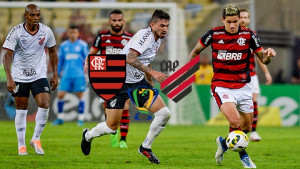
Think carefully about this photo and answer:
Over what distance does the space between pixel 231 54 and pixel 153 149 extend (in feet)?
8.75

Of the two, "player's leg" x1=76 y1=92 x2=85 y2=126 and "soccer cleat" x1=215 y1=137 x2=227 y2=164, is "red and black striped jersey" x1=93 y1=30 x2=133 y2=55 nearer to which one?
"soccer cleat" x1=215 y1=137 x2=227 y2=164

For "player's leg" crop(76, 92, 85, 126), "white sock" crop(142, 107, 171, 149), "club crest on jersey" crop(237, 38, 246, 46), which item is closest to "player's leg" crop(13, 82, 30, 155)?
"white sock" crop(142, 107, 171, 149)

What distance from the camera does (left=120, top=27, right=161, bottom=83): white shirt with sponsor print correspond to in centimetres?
864

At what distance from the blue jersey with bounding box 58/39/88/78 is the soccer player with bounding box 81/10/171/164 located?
7.51 meters

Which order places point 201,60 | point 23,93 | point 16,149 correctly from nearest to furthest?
point 23,93 < point 16,149 < point 201,60

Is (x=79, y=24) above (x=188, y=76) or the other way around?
above

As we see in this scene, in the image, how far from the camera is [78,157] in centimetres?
935

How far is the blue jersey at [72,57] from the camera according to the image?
650 inches

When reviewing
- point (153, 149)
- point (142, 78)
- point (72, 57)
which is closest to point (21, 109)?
point (142, 78)

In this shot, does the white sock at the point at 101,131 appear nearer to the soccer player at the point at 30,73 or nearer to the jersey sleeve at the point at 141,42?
the soccer player at the point at 30,73

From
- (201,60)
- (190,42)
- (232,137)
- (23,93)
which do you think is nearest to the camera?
(232,137)

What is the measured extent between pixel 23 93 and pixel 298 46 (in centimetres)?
1302

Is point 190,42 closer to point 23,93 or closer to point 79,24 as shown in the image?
point 79,24

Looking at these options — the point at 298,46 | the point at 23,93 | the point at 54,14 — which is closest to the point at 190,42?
the point at 298,46
